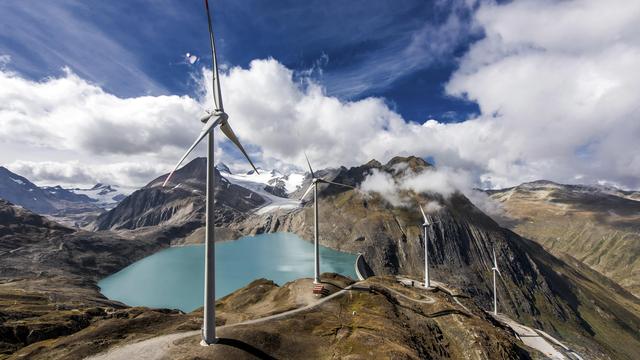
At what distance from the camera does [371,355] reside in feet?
224

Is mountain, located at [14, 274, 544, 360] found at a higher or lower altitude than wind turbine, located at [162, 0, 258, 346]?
lower

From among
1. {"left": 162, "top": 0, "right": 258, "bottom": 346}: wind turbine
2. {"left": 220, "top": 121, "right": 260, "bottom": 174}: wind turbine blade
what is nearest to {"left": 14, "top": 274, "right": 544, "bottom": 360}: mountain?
{"left": 162, "top": 0, "right": 258, "bottom": 346}: wind turbine

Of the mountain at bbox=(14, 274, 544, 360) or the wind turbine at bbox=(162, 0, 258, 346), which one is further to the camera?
the mountain at bbox=(14, 274, 544, 360)

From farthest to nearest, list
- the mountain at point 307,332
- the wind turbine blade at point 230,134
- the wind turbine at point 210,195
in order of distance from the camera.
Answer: the mountain at point 307,332 < the wind turbine blade at point 230,134 < the wind turbine at point 210,195

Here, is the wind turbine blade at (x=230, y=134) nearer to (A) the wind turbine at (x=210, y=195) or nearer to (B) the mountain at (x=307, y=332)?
(A) the wind turbine at (x=210, y=195)

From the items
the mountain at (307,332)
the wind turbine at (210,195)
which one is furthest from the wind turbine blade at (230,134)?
the mountain at (307,332)

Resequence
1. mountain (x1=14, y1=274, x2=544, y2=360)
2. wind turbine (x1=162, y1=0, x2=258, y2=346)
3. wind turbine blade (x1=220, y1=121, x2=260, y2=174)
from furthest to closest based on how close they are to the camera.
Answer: mountain (x1=14, y1=274, x2=544, y2=360) → wind turbine blade (x1=220, y1=121, x2=260, y2=174) → wind turbine (x1=162, y1=0, x2=258, y2=346)

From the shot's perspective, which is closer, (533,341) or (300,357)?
(300,357)

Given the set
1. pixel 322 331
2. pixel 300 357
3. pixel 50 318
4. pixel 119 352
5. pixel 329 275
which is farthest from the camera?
pixel 329 275

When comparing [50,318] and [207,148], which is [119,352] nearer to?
[207,148]

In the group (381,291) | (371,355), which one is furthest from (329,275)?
(371,355)

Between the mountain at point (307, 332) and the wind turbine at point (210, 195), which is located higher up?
the wind turbine at point (210, 195)

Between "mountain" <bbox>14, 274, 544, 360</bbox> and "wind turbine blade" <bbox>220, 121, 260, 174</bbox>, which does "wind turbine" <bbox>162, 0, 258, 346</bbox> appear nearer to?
"wind turbine blade" <bbox>220, 121, 260, 174</bbox>

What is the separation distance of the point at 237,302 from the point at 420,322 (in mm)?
59305
